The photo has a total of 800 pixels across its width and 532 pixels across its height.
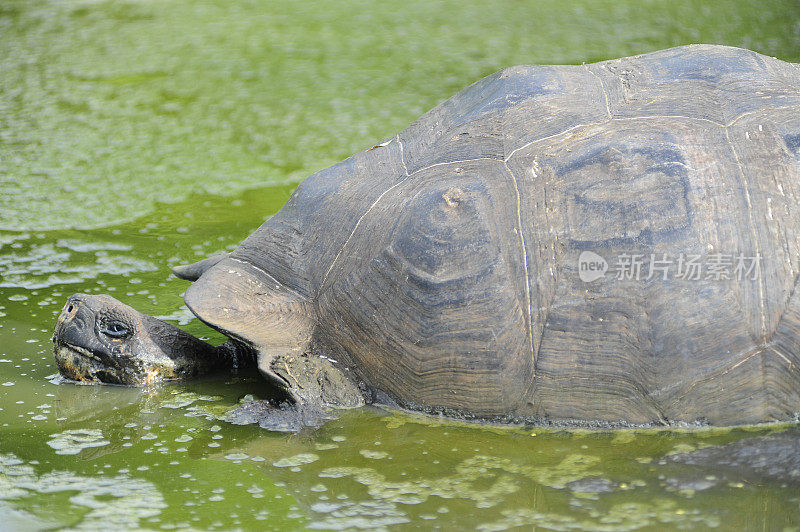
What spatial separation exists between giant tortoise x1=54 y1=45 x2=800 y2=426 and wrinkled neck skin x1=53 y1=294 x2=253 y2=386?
0.34m

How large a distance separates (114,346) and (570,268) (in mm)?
1800

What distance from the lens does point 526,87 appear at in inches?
138

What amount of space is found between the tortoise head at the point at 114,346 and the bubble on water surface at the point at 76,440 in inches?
16.9

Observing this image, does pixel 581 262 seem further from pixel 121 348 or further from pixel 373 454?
pixel 121 348

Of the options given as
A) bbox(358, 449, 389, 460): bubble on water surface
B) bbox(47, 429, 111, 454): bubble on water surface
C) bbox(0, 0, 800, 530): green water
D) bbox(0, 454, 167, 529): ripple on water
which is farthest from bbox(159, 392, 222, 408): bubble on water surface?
bbox(358, 449, 389, 460): bubble on water surface

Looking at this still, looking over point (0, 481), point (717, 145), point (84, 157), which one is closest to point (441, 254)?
point (717, 145)

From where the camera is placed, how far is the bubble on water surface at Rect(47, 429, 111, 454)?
319cm

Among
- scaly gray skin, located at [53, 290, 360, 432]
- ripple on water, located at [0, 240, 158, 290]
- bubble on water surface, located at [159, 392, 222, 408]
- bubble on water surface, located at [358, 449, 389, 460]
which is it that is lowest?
bubble on water surface, located at [358, 449, 389, 460]

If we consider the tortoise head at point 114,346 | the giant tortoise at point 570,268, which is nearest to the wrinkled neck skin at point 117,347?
the tortoise head at point 114,346

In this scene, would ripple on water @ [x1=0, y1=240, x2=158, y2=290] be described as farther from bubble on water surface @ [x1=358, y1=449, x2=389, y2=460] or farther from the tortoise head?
bubble on water surface @ [x1=358, y1=449, x2=389, y2=460]

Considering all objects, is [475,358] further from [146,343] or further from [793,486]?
[146,343]

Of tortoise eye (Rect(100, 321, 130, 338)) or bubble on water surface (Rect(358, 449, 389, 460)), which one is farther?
tortoise eye (Rect(100, 321, 130, 338))

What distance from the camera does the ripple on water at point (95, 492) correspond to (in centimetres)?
272

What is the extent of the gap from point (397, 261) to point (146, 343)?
114 centimetres
